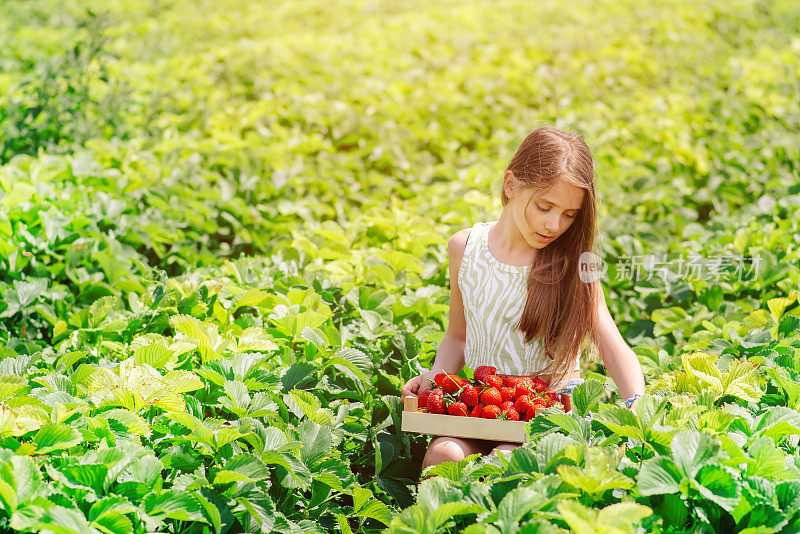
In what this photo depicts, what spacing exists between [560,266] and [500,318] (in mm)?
239

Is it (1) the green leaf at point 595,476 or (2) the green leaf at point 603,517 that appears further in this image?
(1) the green leaf at point 595,476

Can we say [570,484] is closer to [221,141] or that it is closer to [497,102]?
[221,141]

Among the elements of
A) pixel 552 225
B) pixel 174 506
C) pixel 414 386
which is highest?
pixel 552 225

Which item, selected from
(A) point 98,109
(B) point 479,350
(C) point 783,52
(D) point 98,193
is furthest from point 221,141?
(C) point 783,52

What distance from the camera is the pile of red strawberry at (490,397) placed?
1883mm

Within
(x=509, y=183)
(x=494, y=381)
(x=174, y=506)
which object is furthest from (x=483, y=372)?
(x=174, y=506)

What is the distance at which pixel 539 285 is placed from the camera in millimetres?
2152

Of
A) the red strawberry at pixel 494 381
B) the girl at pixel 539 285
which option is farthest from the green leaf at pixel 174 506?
the red strawberry at pixel 494 381

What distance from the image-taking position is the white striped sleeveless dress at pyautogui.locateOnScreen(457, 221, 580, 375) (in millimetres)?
2197

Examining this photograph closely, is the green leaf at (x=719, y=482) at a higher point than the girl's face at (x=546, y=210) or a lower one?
lower

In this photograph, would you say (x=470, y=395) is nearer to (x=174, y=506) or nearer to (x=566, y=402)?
(x=566, y=402)

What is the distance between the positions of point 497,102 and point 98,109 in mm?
3083

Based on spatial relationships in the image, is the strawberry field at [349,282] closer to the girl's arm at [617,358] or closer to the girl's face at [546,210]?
the girl's arm at [617,358]

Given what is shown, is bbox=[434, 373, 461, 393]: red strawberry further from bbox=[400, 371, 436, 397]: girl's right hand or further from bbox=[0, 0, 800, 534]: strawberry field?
bbox=[0, 0, 800, 534]: strawberry field
